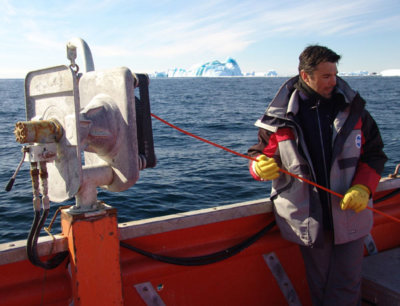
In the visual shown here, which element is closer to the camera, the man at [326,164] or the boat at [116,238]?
the boat at [116,238]

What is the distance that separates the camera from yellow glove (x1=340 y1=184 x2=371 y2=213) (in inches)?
93.6

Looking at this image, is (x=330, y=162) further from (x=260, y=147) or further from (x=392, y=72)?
(x=392, y=72)

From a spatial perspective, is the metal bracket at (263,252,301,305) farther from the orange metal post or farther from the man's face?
the orange metal post

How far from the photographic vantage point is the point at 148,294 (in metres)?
2.47

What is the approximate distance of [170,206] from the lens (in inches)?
290

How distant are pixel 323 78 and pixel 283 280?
147 cm

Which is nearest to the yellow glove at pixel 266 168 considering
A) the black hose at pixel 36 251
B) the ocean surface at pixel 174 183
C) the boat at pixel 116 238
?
the boat at pixel 116 238

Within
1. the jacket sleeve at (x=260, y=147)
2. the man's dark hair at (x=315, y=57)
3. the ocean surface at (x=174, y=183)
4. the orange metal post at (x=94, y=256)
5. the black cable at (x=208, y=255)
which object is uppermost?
the man's dark hair at (x=315, y=57)

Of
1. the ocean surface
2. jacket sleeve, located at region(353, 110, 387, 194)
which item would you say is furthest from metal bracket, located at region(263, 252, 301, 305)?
the ocean surface

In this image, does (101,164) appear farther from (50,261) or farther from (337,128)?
(337,128)

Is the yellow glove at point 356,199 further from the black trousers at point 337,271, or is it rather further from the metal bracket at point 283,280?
the metal bracket at point 283,280

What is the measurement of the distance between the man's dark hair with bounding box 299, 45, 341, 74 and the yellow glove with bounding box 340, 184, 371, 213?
73 cm

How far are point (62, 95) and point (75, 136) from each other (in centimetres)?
20

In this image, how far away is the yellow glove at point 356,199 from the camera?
2377 mm
